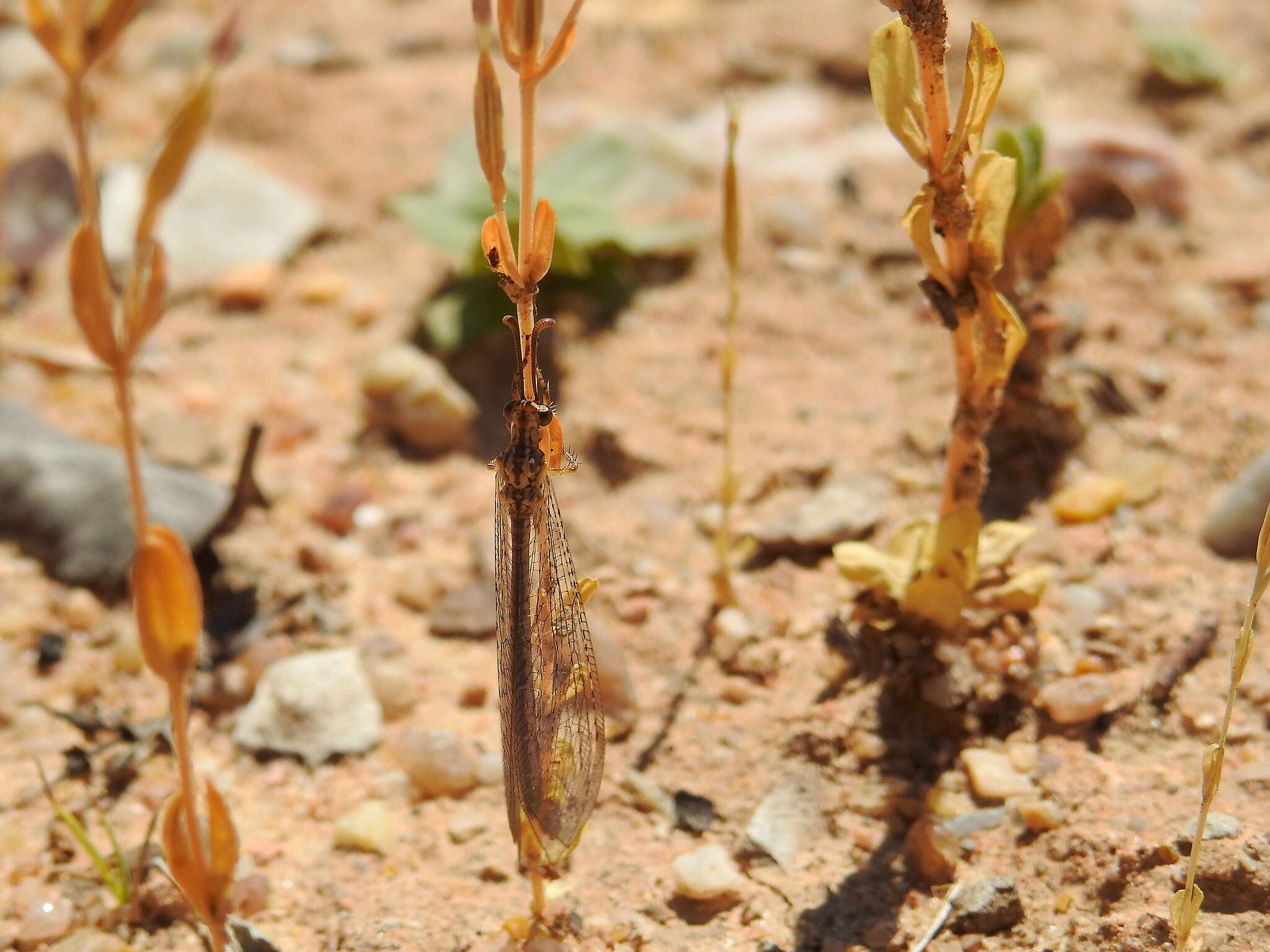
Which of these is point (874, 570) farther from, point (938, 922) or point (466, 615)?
point (466, 615)

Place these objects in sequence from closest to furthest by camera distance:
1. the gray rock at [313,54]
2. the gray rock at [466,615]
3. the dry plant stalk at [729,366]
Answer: the dry plant stalk at [729,366] < the gray rock at [466,615] < the gray rock at [313,54]

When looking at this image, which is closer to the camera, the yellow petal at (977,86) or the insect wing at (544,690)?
the yellow petal at (977,86)

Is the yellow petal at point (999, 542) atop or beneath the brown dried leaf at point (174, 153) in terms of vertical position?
beneath

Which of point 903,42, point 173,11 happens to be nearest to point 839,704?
point 903,42

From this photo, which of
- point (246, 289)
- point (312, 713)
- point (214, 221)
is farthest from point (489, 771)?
point (214, 221)

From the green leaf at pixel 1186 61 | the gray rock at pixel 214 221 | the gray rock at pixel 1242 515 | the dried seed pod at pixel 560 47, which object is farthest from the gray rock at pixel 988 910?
the green leaf at pixel 1186 61

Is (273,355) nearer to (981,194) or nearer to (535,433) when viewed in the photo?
(535,433)

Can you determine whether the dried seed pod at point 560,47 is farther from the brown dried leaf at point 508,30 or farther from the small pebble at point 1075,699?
the small pebble at point 1075,699
